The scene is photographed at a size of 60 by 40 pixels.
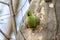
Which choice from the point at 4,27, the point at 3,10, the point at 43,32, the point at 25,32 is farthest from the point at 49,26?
the point at 3,10

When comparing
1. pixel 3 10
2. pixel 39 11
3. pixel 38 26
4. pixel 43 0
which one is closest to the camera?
pixel 38 26

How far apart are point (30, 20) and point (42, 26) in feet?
0.44

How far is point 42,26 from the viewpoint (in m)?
1.27

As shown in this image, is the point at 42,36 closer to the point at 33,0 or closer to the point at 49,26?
the point at 49,26

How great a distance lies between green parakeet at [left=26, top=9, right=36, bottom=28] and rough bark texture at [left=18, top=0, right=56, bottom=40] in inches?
1.6

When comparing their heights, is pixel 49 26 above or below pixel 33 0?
below

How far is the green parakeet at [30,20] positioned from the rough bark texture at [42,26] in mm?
40

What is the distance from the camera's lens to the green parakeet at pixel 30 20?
1.21m

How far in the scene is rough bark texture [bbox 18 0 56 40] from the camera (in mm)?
1181

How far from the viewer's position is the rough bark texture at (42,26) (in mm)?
1181

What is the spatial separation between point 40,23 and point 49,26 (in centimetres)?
10

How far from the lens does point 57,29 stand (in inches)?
45.4

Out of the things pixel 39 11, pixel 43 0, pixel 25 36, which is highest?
pixel 43 0

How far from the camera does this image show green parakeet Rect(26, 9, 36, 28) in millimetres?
1210
